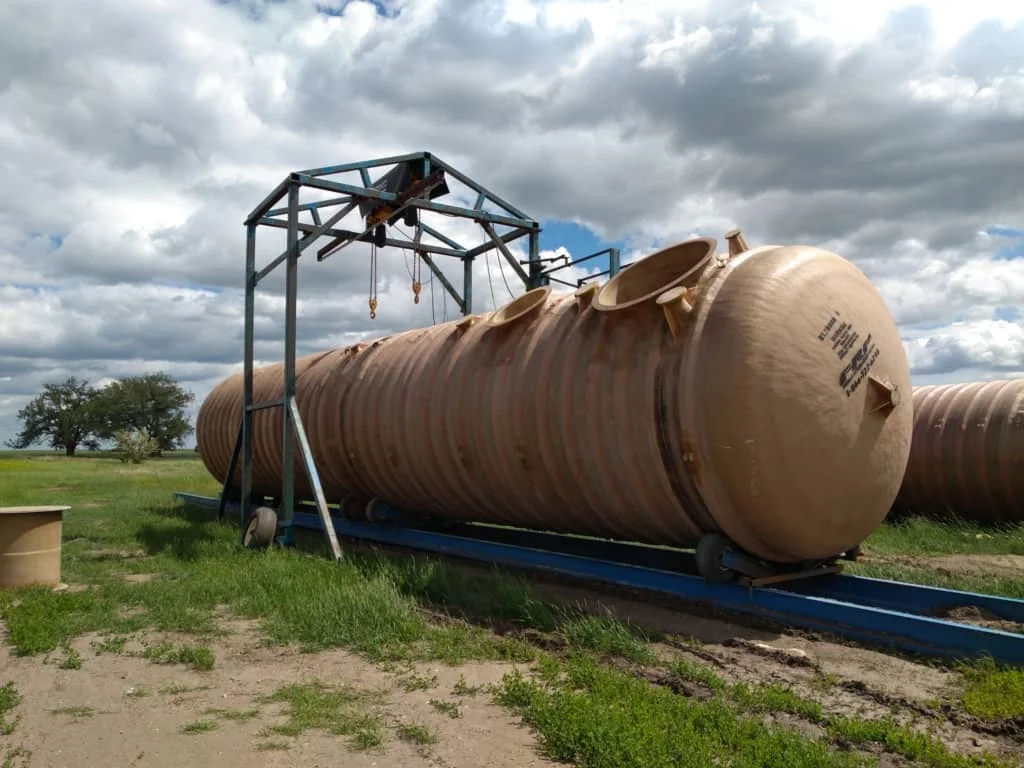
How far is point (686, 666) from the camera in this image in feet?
17.1

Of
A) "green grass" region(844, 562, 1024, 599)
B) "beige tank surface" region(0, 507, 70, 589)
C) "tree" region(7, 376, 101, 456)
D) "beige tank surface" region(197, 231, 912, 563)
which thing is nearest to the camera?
"beige tank surface" region(197, 231, 912, 563)

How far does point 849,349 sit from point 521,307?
3.45m

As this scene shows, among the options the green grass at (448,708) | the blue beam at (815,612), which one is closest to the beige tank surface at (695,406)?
the blue beam at (815,612)

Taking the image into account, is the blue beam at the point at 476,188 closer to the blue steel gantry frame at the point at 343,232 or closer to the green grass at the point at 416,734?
the blue steel gantry frame at the point at 343,232

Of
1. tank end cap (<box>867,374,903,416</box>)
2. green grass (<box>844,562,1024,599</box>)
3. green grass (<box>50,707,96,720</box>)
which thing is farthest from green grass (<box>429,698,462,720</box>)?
green grass (<box>844,562,1024,599</box>)

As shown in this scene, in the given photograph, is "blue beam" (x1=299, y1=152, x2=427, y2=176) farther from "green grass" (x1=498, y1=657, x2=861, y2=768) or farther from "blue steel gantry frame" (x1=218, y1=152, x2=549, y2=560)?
Result: "green grass" (x1=498, y1=657, x2=861, y2=768)

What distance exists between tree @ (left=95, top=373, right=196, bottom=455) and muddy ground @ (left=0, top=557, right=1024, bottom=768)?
78.2m

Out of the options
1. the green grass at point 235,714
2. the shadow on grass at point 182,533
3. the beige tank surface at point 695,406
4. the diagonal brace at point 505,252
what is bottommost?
the green grass at point 235,714

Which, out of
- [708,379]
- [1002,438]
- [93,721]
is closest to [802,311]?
[708,379]

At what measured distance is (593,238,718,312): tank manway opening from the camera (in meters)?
7.24

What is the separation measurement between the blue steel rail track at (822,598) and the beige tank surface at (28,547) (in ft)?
13.0

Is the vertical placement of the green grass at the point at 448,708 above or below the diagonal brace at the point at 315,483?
below

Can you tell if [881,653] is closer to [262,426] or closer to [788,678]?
[788,678]

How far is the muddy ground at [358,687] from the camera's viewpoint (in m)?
4.15
